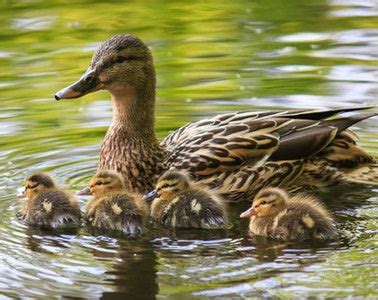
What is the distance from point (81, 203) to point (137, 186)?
45 centimetres

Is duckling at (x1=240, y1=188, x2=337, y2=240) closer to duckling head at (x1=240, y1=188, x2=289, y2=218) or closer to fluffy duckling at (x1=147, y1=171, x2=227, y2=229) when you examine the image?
duckling head at (x1=240, y1=188, x2=289, y2=218)

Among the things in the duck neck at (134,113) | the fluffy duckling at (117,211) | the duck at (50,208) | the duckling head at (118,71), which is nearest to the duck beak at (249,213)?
the fluffy duckling at (117,211)

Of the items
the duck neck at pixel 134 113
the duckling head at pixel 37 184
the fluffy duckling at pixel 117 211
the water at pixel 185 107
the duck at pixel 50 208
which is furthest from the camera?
the duck neck at pixel 134 113

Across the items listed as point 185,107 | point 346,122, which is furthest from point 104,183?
point 185,107

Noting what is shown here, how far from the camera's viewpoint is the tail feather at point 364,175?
8.95 meters

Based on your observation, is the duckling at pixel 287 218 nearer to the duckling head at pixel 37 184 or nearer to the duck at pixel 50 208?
the duck at pixel 50 208

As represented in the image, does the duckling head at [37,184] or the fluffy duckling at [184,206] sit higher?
the duckling head at [37,184]

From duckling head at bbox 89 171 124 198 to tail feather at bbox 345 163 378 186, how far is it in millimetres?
1636

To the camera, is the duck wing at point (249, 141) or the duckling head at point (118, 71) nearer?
the duck wing at point (249, 141)

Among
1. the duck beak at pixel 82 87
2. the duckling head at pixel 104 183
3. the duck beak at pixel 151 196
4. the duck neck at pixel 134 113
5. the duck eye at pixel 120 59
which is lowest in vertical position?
the duck beak at pixel 151 196

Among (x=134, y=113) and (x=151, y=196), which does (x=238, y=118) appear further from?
(x=151, y=196)

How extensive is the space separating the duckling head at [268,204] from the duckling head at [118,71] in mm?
1593

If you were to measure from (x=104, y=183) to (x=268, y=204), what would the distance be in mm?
1136

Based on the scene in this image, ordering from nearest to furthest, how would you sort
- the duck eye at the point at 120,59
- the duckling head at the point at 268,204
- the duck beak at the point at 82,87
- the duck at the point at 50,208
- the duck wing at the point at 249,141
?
the duckling head at the point at 268,204 → the duck at the point at 50,208 → the duck wing at the point at 249,141 → the duck beak at the point at 82,87 → the duck eye at the point at 120,59
